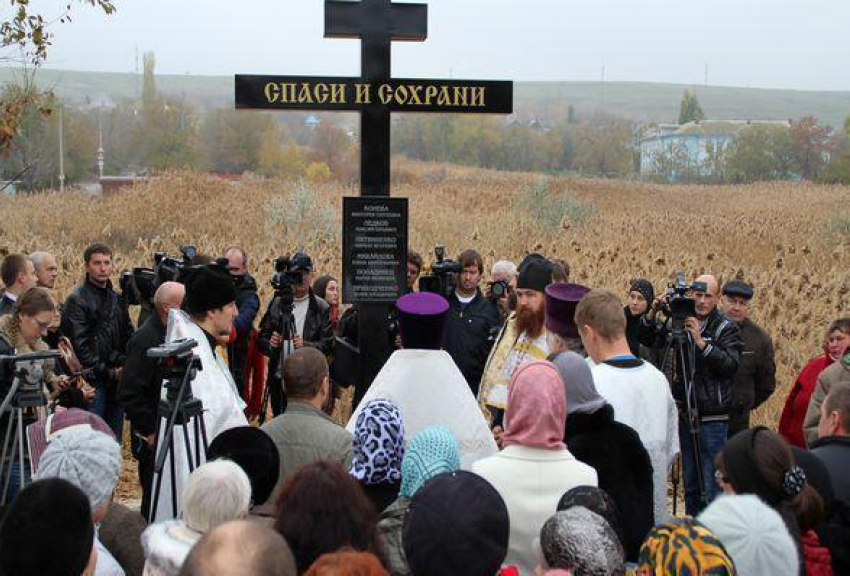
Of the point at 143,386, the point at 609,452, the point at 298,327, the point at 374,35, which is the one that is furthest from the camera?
the point at 298,327

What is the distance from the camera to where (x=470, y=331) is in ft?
26.2

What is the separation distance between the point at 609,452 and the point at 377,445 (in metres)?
1.05

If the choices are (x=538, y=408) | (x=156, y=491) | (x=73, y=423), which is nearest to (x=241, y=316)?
(x=156, y=491)

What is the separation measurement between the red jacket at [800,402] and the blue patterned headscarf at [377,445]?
393 cm

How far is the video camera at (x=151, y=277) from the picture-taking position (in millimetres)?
7125

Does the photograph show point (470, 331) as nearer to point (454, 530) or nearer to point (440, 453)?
point (440, 453)

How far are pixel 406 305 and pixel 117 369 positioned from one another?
3116mm

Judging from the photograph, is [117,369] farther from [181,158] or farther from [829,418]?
[181,158]

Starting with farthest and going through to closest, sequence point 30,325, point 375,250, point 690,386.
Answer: point 375,250
point 690,386
point 30,325

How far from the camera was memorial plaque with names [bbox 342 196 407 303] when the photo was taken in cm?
747

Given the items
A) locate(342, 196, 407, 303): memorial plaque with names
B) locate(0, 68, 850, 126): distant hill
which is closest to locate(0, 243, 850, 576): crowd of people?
locate(342, 196, 407, 303): memorial plaque with names

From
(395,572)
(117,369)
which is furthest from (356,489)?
(117,369)

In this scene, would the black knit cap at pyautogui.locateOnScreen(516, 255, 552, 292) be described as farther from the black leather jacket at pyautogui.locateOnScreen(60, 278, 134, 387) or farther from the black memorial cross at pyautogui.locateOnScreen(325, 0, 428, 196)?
the black leather jacket at pyautogui.locateOnScreen(60, 278, 134, 387)

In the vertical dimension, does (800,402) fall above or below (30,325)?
below
